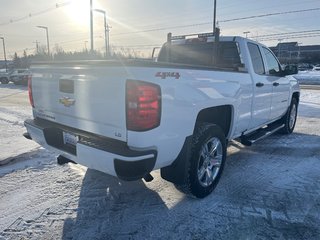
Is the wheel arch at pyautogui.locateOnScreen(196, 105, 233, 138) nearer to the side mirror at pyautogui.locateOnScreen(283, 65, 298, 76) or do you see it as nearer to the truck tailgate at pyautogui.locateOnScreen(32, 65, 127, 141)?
the truck tailgate at pyautogui.locateOnScreen(32, 65, 127, 141)

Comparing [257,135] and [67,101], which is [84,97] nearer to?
[67,101]

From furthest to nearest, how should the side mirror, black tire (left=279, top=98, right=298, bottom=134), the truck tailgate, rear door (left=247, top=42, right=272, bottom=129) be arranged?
black tire (left=279, top=98, right=298, bottom=134)
the side mirror
rear door (left=247, top=42, right=272, bottom=129)
the truck tailgate

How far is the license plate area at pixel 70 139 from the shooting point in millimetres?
3265

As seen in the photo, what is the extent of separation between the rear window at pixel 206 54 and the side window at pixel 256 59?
0.35 meters

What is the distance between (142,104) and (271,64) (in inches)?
154

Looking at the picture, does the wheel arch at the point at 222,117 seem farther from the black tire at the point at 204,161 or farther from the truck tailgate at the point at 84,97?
the truck tailgate at the point at 84,97

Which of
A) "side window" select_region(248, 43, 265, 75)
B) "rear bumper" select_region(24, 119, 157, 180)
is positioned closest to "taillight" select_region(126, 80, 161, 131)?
"rear bumper" select_region(24, 119, 157, 180)

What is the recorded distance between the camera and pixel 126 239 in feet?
9.67

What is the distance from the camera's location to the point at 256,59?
16.9 ft

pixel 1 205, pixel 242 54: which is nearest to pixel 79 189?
pixel 1 205

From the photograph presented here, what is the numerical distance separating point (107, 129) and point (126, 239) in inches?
42.1

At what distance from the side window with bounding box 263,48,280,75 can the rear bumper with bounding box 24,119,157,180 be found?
368 centimetres

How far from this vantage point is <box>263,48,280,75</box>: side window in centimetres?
566

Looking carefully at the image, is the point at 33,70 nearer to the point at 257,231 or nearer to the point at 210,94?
the point at 210,94
